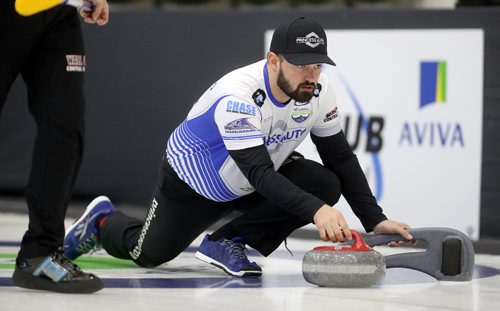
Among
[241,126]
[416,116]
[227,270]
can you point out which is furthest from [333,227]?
[416,116]

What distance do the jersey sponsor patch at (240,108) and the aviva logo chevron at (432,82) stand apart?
175 centimetres

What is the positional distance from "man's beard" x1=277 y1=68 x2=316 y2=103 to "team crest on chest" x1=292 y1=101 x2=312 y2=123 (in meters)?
0.11

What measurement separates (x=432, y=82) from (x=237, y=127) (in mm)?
1843

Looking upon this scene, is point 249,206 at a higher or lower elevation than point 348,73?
lower

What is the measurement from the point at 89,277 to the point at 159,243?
0.67 meters

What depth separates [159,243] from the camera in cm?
391

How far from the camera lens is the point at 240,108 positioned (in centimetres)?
348

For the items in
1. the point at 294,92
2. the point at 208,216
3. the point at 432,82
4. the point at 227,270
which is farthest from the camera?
the point at 432,82

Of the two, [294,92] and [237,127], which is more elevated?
[294,92]

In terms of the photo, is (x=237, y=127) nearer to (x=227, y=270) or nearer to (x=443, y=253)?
(x=227, y=270)

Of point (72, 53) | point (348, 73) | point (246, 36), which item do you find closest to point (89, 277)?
point (72, 53)

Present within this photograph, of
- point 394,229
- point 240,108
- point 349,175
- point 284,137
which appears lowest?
point 394,229

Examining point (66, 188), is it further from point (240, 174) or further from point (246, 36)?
point (246, 36)

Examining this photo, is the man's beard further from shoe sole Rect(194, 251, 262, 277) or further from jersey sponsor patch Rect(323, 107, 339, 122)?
shoe sole Rect(194, 251, 262, 277)
